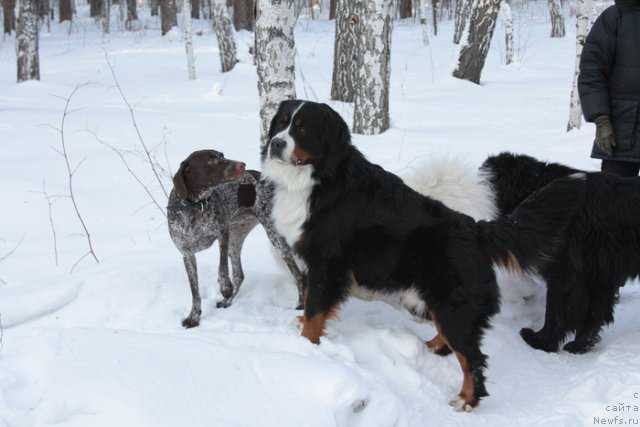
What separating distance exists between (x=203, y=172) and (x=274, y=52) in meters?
1.62

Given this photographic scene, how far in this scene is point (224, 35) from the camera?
48.5 feet

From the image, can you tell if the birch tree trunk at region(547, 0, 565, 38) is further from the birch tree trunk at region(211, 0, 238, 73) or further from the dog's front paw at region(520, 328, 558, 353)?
the dog's front paw at region(520, 328, 558, 353)

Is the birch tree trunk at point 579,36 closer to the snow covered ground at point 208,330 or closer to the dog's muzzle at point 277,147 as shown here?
the snow covered ground at point 208,330

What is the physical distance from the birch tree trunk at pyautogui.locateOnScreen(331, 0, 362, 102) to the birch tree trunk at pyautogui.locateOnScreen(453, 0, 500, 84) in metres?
3.35

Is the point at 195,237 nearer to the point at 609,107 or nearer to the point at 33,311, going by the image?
the point at 33,311

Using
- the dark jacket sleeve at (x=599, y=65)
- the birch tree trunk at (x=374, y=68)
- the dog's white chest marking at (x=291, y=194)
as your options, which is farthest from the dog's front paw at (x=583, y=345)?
the birch tree trunk at (x=374, y=68)

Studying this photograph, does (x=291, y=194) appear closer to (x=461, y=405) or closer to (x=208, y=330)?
(x=208, y=330)

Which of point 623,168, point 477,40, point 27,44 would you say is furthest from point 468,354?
point 27,44

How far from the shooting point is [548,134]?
8.30 metres

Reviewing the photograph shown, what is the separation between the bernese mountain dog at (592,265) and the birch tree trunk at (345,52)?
6.88 m

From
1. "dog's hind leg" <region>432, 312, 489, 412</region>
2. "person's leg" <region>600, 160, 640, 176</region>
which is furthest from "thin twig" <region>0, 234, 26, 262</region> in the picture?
"person's leg" <region>600, 160, 640, 176</region>

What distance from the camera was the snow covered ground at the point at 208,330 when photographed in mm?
2596

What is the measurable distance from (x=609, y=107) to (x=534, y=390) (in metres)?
2.15

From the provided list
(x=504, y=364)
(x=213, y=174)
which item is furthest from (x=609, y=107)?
(x=213, y=174)
